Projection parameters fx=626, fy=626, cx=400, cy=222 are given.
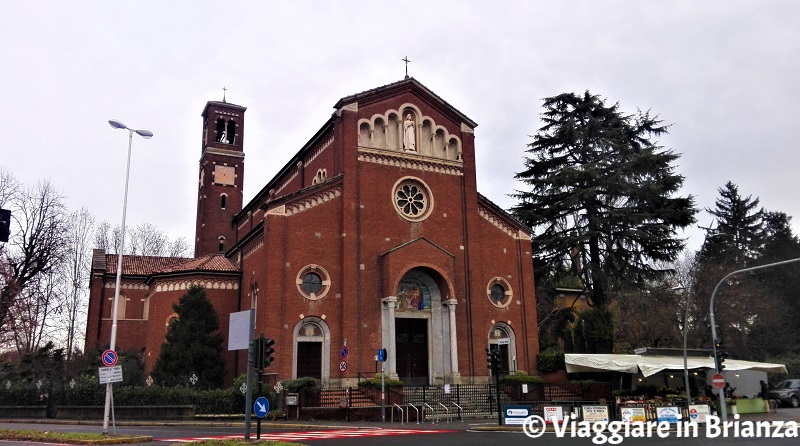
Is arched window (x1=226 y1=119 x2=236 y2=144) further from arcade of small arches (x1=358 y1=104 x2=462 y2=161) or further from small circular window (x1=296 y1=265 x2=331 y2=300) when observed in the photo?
small circular window (x1=296 y1=265 x2=331 y2=300)

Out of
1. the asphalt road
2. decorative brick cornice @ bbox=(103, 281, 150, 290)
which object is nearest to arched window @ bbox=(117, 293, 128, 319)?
decorative brick cornice @ bbox=(103, 281, 150, 290)

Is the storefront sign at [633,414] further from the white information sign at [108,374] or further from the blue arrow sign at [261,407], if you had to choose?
the white information sign at [108,374]

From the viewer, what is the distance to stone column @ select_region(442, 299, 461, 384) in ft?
105

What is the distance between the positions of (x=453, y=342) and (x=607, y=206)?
16.0m

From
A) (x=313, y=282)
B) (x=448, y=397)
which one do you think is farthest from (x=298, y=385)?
(x=448, y=397)

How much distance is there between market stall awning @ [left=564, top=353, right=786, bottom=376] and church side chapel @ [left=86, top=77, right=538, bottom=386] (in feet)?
12.1

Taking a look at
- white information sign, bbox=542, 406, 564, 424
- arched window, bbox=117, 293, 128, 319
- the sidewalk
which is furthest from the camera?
arched window, bbox=117, 293, 128, 319

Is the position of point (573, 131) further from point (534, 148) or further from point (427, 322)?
point (427, 322)

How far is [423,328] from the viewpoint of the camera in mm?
34062

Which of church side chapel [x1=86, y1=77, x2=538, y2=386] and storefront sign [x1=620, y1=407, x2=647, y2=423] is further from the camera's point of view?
church side chapel [x1=86, y1=77, x2=538, y2=386]

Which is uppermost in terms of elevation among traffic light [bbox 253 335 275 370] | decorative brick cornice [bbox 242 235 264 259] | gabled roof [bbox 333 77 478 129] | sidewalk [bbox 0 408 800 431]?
gabled roof [bbox 333 77 478 129]

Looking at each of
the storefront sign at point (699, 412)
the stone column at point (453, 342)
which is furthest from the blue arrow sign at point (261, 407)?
the stone column at point (453, 342)

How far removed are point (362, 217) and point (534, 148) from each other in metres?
17.1

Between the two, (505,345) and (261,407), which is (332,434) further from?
(505,345)
